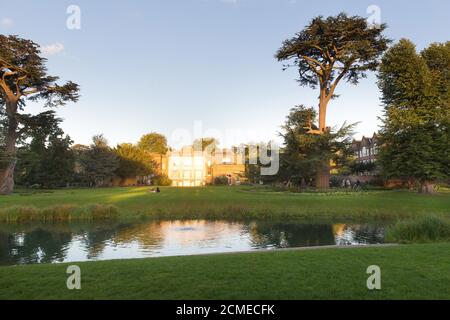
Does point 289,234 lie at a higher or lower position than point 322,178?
lower

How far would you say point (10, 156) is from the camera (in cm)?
3841

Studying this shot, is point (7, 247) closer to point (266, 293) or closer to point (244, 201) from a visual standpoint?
point (266, 293)

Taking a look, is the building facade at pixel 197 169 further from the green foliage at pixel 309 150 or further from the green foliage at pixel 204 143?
the green foliage at pixel 204 143

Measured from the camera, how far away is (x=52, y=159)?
170 ft

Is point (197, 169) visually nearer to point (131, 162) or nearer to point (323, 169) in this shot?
point (131, 162)

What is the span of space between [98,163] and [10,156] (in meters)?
18.5

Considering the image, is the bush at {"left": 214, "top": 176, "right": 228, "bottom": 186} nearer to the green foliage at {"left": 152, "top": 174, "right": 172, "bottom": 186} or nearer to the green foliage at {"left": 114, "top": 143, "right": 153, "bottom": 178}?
the green foliage at {"left": 152, "top": 174, "right": 172, "bottom": 186}

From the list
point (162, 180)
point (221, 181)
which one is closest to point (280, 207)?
point (221, 181)

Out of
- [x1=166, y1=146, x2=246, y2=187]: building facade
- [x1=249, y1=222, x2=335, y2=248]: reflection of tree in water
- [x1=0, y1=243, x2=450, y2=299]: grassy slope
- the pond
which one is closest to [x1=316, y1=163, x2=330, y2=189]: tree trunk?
the pond

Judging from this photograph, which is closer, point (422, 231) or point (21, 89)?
point (422, 231)

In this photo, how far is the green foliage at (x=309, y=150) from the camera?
3494cm

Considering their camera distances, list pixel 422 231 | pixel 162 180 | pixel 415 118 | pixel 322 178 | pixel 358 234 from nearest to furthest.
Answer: pixel 422 231 → pixel 358 234 → pixel 415 118 → pixel 322 178 → pixel 162 180
